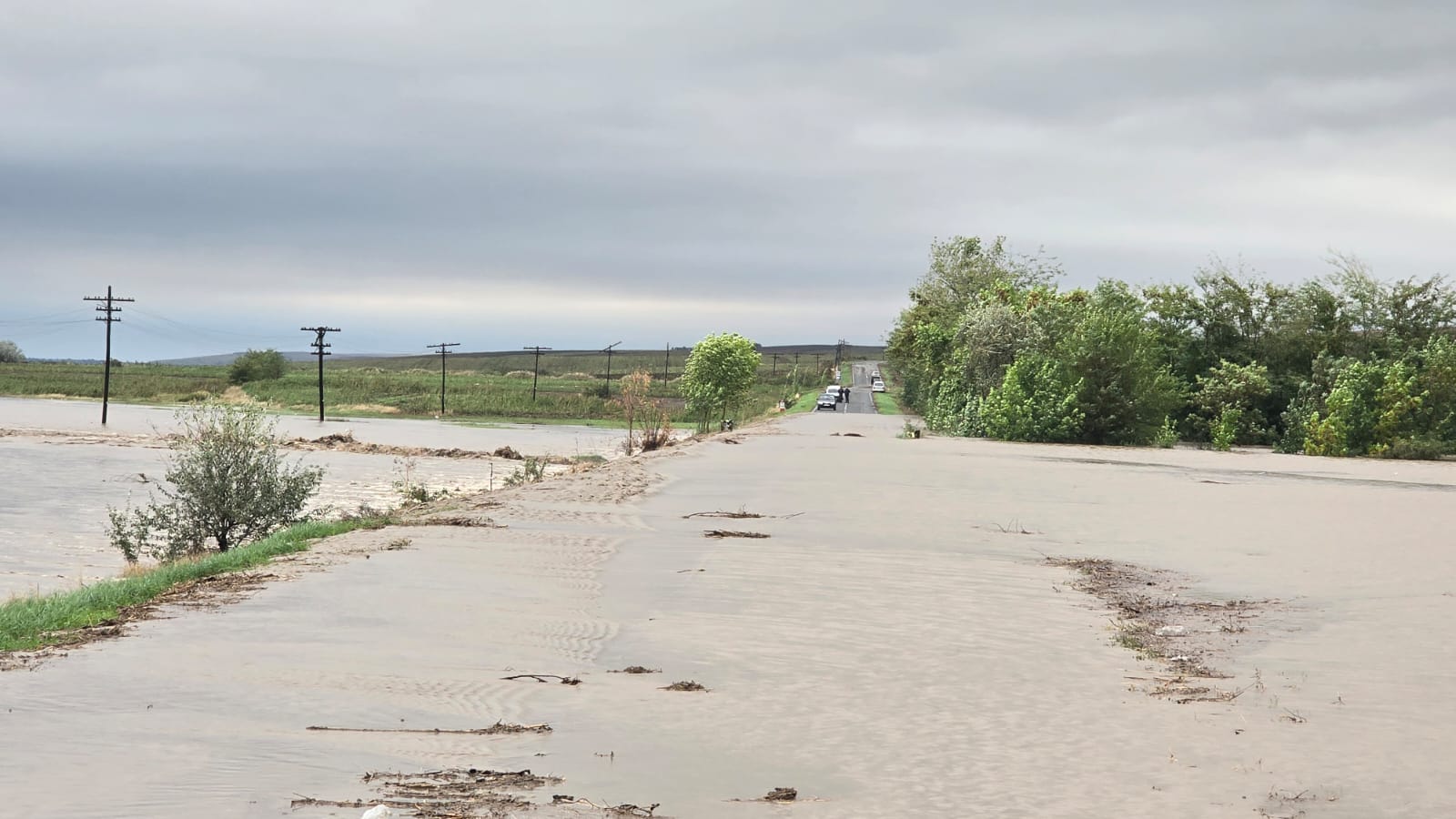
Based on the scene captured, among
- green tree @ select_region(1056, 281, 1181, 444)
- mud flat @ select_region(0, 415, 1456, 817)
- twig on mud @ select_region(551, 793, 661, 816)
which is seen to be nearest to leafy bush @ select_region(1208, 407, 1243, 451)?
green tree @ select_region(1056, 281, 1181, 444)

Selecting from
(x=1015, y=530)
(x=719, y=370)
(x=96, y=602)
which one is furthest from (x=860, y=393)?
(x=96, y=602)

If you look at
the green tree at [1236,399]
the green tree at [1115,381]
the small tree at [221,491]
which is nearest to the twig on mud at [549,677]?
the small tree at [221,491]

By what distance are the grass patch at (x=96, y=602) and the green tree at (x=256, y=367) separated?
124172 millimetres

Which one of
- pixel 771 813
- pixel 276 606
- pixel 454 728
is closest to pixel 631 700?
pixel 454 728

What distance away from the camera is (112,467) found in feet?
149

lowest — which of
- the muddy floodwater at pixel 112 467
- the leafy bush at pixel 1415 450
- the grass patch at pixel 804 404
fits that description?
the muddy floodwater at pixel 112 467

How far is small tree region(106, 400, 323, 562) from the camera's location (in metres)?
20.2

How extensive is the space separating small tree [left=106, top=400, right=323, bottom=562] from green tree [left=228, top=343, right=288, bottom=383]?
11863cm

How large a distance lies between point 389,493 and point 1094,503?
20.4 m

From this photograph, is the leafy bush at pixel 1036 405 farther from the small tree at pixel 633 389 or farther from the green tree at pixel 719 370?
the green tree at pixel 719 370

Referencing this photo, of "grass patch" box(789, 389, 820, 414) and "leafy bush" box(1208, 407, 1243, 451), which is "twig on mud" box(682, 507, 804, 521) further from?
"grass patch" box(789, 389, 820, 414)

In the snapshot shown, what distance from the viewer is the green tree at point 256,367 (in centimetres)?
13288

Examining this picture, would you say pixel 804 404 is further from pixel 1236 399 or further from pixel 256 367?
pixel 256 367

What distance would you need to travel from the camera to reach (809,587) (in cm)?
1412
